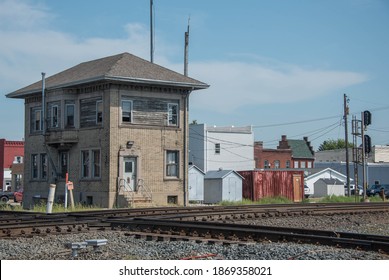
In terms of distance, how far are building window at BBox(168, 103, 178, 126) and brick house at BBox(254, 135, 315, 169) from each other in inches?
1790

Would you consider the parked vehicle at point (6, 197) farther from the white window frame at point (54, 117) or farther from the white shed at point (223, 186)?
the white shed at point (223, 186)

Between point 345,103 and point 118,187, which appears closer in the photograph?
point 118,187

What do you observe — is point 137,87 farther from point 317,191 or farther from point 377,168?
point 377,168

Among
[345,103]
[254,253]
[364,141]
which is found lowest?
[254,253]

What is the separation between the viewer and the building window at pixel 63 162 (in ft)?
127

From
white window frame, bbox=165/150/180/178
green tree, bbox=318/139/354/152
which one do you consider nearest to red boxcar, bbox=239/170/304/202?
white window frame, bbox=165/150/180/178

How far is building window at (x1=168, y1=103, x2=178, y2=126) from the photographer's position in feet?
125

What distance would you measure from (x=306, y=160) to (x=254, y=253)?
275 feet

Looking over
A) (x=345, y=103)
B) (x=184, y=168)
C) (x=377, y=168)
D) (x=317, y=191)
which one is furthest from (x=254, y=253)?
(x=377, y=168)

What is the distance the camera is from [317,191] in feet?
211

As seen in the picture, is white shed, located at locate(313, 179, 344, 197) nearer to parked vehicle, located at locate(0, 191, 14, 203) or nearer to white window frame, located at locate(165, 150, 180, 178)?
white window frame, located at locate(165, 150, 180, 178)

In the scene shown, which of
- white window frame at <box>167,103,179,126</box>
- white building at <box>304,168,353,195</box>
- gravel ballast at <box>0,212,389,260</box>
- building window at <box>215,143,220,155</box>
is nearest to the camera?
gravel ballast at <box>0,212,389,260</box>

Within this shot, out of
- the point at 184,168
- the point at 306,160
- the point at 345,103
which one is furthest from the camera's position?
the point at 306,160

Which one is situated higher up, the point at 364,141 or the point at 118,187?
the point at 364,141
